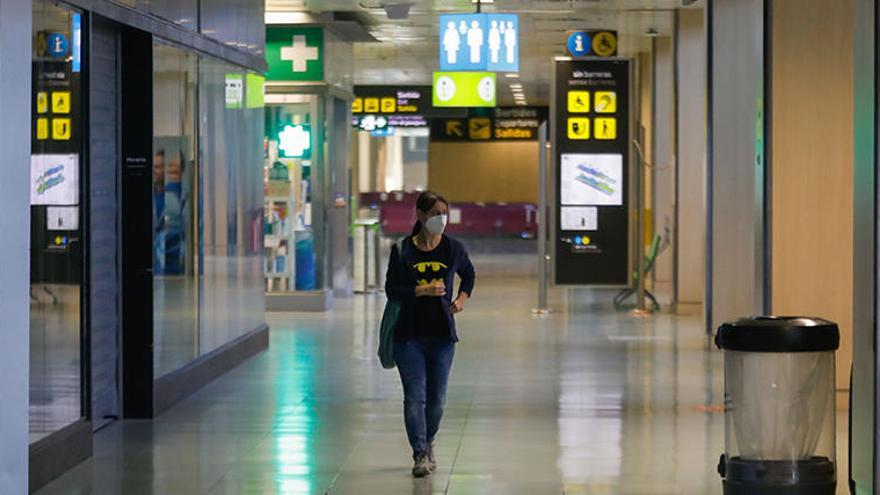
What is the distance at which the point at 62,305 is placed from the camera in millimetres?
10125

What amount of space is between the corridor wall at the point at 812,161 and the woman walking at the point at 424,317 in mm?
3767

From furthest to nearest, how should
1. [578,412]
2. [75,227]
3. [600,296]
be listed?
[600,296], [578,412], [75,227]

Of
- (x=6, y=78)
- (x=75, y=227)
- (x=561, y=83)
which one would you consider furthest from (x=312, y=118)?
(x=6, y=78)

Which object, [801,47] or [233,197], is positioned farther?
[233,197]

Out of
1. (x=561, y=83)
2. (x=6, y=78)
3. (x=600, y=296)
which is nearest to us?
(x=6, y=78)

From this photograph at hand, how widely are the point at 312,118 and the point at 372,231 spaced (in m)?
4.60

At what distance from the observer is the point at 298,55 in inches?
902

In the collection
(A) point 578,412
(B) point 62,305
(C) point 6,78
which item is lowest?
(A) point 578,412

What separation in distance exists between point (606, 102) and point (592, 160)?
2.65 feet

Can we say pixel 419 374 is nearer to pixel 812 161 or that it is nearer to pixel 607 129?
pixel 812 161

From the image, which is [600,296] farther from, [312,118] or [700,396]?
[700,396]

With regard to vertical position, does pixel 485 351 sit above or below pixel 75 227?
below

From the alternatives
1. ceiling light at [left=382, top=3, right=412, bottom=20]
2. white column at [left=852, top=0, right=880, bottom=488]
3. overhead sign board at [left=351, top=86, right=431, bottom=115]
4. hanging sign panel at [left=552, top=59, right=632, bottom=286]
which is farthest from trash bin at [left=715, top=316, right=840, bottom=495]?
overhead sign board at [left=351, top=86, right=431, bottom=115]

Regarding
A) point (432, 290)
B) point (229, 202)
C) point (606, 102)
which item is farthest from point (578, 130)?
point (432, 290)
